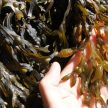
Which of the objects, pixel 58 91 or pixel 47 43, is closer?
pixel 58 91

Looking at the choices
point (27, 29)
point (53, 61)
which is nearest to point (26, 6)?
point (27, 29)

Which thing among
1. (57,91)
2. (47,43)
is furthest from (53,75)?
(47,43)

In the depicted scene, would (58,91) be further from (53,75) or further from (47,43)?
(47,43)
